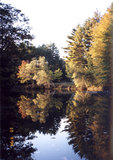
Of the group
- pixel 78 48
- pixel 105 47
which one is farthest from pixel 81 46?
pixel 105 47

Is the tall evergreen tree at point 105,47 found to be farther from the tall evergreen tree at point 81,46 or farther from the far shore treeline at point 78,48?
the tall evergreen tree at point 81,46

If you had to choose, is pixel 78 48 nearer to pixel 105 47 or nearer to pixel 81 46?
pixel 81 46

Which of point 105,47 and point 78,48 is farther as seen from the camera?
point 78,48

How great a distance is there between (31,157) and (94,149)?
1444 millimetres

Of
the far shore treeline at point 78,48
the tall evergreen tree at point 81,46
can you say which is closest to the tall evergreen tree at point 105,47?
the far shore treeline at point 78,48

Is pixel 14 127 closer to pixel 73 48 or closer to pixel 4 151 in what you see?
pixel 4 151

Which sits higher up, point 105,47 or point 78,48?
point 78,48

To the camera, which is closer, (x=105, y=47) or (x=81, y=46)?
(x=105, y=47)

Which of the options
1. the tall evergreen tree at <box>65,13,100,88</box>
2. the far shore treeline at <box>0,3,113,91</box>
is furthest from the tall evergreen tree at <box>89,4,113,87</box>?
the tall evergreen tree at <box>65,13,100,88</box>

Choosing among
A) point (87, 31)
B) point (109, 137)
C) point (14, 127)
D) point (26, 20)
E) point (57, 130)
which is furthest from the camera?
point (87, 31)

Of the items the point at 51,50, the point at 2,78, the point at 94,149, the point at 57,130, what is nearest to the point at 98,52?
the point at 2,78

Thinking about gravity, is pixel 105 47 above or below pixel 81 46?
below

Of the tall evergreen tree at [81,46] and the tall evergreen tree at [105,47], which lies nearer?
the tall evergreen tree at [105,47]

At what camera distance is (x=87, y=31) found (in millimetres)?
38875
